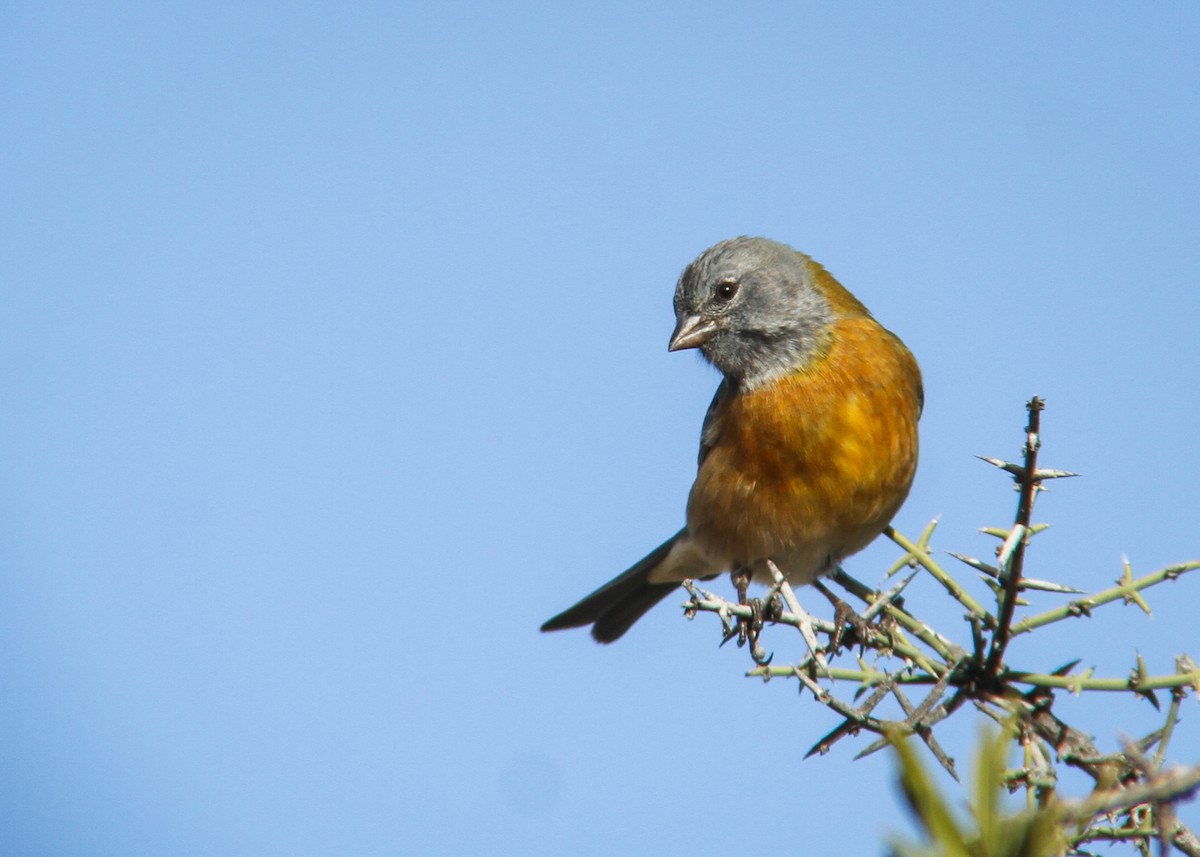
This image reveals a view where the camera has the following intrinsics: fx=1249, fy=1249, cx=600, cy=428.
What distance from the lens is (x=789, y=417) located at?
5.61 meters

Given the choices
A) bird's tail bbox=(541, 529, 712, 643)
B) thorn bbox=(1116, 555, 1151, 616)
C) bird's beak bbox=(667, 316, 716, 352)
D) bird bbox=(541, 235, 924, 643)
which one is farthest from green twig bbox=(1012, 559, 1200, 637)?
bird's tail bbox=(541, 529, 712, 643)

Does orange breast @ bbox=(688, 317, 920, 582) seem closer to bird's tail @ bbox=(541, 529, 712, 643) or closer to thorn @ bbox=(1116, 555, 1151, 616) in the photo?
bird's tail @ bbox=(541, 529, 712, 643)

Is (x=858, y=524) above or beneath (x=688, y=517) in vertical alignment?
beneath

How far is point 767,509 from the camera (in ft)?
18.3

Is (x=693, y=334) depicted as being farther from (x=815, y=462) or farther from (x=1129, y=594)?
(x=1129, y=594)

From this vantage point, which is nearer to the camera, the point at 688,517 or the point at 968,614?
the point at 968,614

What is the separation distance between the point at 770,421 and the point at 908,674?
134 inches

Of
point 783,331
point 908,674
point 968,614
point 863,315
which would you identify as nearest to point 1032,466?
point 968,614

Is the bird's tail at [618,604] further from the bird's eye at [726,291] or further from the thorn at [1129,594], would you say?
the thorn at [1129,594]

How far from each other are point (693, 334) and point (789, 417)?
89 centimetres

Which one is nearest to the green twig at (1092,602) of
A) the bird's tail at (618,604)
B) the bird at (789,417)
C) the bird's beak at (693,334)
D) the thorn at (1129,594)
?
the thorn at (1129,594)

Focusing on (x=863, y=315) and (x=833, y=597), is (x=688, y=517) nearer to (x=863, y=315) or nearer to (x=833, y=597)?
(x=833, y=597)

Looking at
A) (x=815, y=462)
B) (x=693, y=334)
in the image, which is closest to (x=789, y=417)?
(x=815, y=462)

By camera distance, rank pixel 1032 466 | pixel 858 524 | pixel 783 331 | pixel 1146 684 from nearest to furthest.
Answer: pixel 1146 684, pixel 1032 466, pixel 858 524, pixel 783 331
